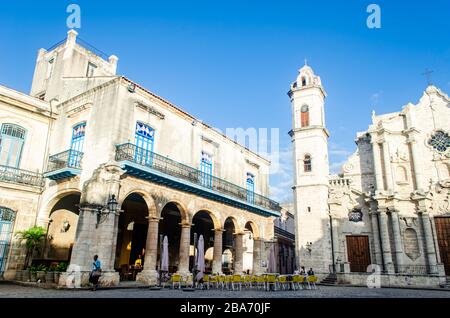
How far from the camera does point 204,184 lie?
18.0m

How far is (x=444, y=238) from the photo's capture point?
75.8ft

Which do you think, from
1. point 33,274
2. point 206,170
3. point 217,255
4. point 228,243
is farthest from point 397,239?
point 33,274

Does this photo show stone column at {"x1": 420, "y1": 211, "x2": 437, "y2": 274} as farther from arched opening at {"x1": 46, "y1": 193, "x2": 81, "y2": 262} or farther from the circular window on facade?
arched opening at {"x1": 46, "y1": 193, "x2": 81, "y2": 262}

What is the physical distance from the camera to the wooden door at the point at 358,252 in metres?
24.6

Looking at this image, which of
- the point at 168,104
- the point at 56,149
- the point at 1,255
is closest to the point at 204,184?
the point at 168,104

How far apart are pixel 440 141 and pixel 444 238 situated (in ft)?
24.4

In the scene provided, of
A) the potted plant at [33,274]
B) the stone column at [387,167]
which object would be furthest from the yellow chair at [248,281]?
the stone column at [387,167]

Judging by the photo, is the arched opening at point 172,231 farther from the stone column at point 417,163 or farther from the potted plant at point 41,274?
the stone column at point 417,163

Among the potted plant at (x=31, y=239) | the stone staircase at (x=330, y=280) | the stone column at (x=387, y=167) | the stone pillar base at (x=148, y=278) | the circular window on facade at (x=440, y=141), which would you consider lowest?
the stone staircase at (x=330, y=280)

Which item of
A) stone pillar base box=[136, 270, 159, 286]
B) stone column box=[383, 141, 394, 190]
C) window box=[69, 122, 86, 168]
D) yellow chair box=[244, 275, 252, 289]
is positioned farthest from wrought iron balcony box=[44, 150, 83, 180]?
stone column box=[383, 141, 394, 190]

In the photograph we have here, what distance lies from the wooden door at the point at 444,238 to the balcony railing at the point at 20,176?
25789 mm

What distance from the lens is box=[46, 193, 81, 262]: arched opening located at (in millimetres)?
15578

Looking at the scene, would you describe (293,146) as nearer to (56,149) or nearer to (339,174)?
(339,174)

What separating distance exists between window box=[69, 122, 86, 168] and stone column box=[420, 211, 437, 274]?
2299cm
